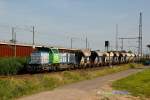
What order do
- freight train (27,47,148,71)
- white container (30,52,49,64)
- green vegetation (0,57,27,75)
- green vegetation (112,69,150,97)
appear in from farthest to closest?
freight train (27,47,148,71) → white container (30,52,49,64) → green vegetation (0,57,27,75) → green vegetation (112,69,150,97)

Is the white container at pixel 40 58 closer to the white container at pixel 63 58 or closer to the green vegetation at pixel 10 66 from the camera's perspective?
the green vegetation at pixel 10 66

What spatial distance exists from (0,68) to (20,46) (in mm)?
22739

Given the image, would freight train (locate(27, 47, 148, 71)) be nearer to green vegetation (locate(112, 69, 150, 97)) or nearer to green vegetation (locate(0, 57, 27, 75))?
green vegetation (locate(0, 57, 27, 75))

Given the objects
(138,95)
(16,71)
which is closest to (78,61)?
(16,71)

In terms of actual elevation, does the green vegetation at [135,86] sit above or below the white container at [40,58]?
below

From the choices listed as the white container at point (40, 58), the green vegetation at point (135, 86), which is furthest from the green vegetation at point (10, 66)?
the green vegetation at point (135, 86)

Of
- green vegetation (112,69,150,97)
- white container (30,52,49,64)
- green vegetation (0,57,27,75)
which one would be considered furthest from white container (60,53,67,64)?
green vegetation (112,69,150,97)

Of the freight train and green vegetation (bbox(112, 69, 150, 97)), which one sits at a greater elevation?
the freight train

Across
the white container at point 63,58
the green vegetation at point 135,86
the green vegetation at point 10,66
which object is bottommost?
the green vegetation at point 135,86

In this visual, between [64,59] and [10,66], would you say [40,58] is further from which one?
[64,59]

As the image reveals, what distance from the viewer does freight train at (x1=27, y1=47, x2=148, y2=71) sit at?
4019 cm

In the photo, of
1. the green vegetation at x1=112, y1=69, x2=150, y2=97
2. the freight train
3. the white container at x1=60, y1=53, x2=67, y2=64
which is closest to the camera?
the green vegetation at x1=112, y1=69, x2=150, y2=97

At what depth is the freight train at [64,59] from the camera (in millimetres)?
40188

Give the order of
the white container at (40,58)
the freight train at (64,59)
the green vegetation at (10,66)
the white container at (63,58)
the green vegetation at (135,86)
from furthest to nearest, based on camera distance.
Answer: the white container at (63,58), the freight train at (64,59), the white container at (40,58), the green vegetation at (10,66), the green vegetation at (135,86)
